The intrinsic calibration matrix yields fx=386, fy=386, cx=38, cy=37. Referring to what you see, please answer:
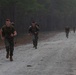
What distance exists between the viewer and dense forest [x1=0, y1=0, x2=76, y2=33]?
58.7m

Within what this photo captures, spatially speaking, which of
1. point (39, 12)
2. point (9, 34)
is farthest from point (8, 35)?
point (39, 12)

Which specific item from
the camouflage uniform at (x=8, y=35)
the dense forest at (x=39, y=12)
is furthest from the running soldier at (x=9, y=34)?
the dense forest at (x=39, y=12)

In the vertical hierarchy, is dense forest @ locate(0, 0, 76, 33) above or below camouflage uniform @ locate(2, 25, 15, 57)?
below

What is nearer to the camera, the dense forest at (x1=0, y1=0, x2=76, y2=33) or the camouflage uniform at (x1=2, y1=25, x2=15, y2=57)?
the camouflage uniform at (x1=2, y1=25, x2=15, y2=57)

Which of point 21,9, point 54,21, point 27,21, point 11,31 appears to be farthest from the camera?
point 54,21

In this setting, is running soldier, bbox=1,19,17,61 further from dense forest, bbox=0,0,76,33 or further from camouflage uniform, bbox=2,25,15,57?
dense forest, bbox=0,0,76,33

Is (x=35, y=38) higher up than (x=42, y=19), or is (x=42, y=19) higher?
(x=35, y=38)

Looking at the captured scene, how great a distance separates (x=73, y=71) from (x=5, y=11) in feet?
162

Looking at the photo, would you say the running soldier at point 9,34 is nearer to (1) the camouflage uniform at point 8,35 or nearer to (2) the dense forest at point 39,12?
(1) the camouflage uniform at point 8,35

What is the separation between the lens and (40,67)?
14188 mm

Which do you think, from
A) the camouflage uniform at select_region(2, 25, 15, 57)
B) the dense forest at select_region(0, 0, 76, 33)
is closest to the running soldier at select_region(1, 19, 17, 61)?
the camouflage uniform at select_region(2, 25, 15, 57)

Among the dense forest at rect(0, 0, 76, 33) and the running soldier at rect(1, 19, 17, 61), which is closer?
the running soldier at rect(1, 19, 17, 61)

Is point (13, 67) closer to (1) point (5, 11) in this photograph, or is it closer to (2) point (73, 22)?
(1) point (5, 11)

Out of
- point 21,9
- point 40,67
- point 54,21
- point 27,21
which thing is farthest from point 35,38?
point 54,21
